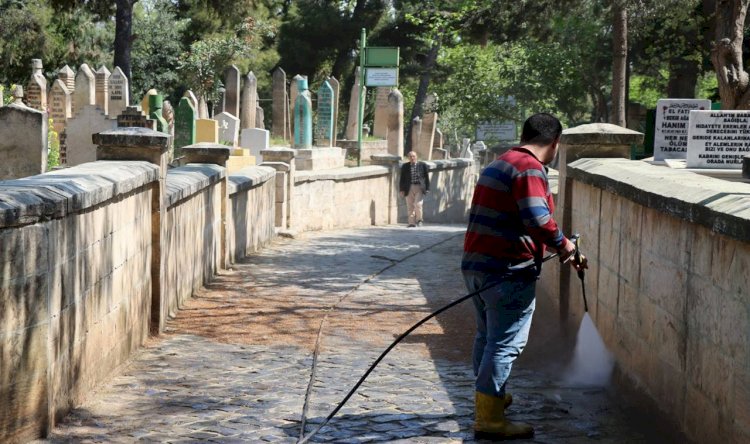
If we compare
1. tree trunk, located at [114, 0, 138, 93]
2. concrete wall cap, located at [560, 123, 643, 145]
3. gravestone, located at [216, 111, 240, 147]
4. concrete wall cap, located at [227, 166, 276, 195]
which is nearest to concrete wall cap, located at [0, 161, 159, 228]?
concrete wall cap, located at [560, 123, 643, 145]

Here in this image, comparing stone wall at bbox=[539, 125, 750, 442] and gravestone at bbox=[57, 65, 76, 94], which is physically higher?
gravestone at bbox=[57, 65, 76, 94]

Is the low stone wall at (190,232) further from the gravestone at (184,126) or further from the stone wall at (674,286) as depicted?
the gravestone at (184,126)

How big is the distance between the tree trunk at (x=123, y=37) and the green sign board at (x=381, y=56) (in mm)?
7123

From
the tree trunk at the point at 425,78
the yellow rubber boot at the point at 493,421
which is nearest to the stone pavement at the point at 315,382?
the yellow rubber boot at the point at 493,421

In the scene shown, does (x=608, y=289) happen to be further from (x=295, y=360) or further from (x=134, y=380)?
(x=134, y=380)

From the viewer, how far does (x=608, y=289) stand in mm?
8406

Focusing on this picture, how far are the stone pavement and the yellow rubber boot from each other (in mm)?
152

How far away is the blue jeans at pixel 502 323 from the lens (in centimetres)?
628

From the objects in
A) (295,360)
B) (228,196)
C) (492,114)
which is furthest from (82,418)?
(492,114)

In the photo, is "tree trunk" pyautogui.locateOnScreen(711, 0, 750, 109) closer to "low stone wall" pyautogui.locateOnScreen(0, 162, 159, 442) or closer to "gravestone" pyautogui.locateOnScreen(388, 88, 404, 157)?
"low stone wall" pyautogui.locateOnScreen(0, 162, 159, 442)

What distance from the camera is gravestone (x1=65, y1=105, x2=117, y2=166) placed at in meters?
22.6

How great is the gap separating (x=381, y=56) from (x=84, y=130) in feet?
31.1

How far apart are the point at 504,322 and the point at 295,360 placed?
2861 mm

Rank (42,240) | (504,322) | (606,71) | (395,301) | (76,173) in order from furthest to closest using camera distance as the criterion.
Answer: (606,71) → (395,301) → (76,173) → (504,322) → (42,240)
